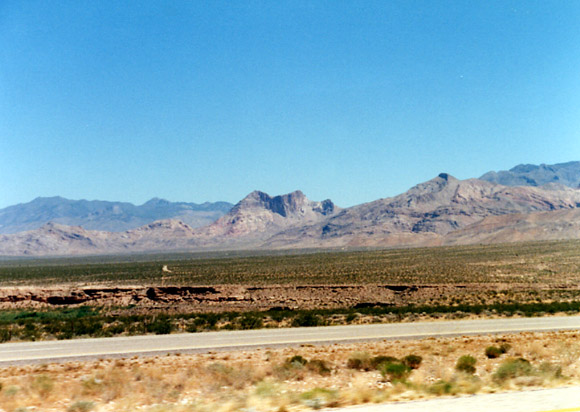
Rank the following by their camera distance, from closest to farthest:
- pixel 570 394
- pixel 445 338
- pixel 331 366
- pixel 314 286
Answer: pixel 570 394 → pixel 331 366 → pixel 445 338 → pixel 314 286

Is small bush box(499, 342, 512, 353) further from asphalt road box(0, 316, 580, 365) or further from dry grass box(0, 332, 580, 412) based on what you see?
asphalt road box(0, 316, 580, 365)

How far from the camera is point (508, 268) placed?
65.9 metres

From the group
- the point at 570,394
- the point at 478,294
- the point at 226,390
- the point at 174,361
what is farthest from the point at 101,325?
the point at 478,294

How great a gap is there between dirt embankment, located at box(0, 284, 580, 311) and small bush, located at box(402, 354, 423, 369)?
23547mm

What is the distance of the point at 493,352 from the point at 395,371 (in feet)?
16.4

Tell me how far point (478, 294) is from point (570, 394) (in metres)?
33.7

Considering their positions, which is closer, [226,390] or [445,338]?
[226,390]

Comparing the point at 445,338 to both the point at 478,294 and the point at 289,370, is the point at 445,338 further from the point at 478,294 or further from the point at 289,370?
the point at 478,294

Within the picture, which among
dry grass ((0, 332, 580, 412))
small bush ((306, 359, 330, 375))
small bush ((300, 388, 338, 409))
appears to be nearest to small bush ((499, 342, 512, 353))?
dry grass ((0, 332, 580, 412))

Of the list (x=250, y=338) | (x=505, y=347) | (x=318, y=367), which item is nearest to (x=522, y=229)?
(x=250, y=338)

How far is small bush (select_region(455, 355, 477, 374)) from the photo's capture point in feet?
51.7

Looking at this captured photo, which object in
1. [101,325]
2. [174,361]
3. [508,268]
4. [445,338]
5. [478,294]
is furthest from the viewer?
[508,268]

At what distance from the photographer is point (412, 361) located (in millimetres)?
16969

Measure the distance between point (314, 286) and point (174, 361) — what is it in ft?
99.3
